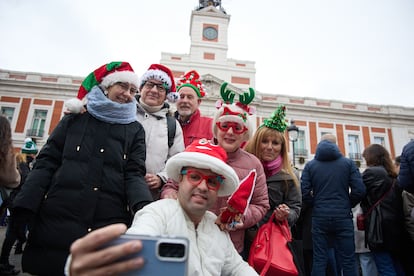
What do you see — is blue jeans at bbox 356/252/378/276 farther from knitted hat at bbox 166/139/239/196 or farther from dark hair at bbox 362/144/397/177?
knitted hat at bbox 166/139/239/196

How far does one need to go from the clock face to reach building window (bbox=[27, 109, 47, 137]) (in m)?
17.9

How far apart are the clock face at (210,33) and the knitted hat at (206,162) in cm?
2891

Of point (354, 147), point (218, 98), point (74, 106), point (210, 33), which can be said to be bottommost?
point (74, 106)

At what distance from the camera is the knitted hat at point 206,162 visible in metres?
1.46

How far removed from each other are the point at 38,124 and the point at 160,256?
25432 millimetres

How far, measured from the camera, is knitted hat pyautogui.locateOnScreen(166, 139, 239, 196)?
146cm

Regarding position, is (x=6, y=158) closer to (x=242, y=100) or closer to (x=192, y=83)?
(x=242, y=100)

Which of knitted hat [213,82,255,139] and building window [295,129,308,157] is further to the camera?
building window [295,129,308,157]

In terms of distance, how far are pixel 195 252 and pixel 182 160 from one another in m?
0.51

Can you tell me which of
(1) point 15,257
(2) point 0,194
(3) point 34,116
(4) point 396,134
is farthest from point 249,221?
(4) point 396,134

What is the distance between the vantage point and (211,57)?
27234 millimetres

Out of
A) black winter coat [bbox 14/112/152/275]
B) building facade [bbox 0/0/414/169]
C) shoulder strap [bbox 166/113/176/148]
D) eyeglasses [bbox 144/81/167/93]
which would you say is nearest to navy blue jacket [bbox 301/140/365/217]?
shoulder strap [bbox 166/113/176/148]

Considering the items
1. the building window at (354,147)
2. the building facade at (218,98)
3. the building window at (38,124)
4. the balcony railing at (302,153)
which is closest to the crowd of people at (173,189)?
the building facade at (218,98)

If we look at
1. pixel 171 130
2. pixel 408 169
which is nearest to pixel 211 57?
pixel 171 130
